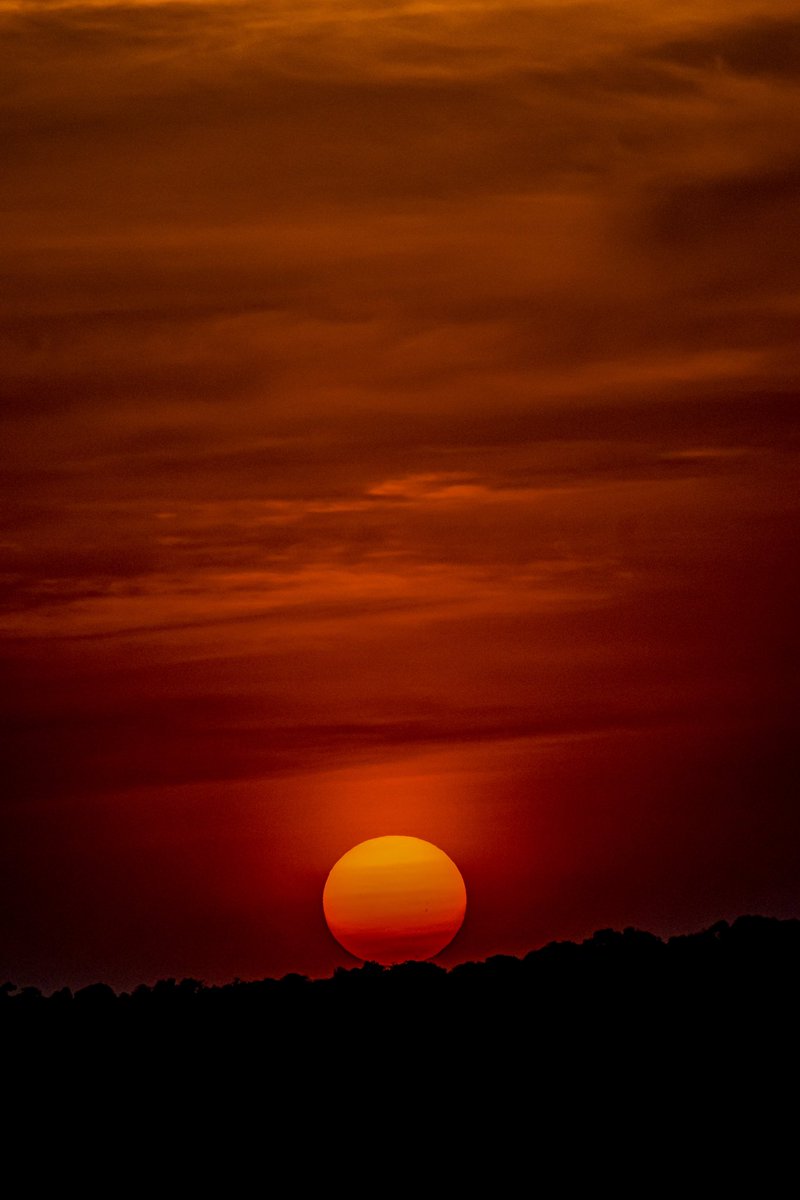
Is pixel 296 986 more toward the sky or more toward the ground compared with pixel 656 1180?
more toward the sky

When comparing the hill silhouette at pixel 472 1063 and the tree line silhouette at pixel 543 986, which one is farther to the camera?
the tree line silhouette at pixel 543 986

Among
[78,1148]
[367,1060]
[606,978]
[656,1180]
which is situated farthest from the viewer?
[606,978]

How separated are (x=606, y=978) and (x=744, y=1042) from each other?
20.9ft

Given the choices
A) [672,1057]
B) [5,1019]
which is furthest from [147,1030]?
[672,1057]

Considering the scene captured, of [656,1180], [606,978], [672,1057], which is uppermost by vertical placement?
[606,978]

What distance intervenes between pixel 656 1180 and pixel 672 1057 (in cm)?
513

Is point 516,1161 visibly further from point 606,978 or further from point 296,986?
point 296,986

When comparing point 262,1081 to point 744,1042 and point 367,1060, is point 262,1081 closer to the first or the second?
point 367,1060

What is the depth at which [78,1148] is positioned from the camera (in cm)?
4366

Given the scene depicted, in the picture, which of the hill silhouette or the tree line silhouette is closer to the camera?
the hill silhouette

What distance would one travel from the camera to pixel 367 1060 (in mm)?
46469

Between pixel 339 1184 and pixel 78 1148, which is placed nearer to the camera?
pixel 339 1184

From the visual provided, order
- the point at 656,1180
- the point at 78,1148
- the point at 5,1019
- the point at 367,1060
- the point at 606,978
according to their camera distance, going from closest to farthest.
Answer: the point at 656,1180 < the point at 78,1148 < the point at 367,1060 < the point at 606,978 < the point at 5,1019

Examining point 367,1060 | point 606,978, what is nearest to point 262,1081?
point 367,1060
